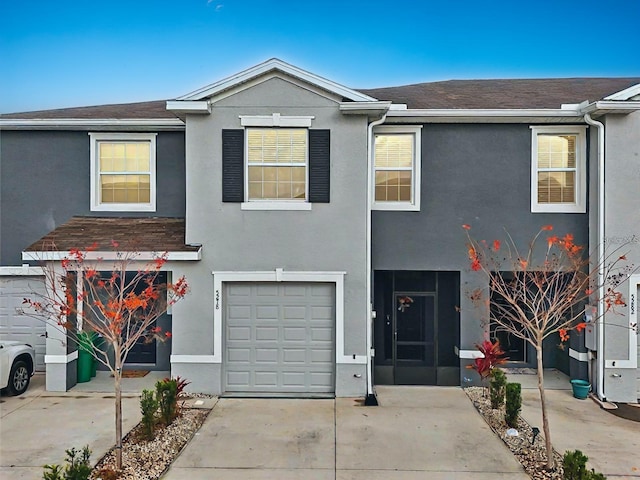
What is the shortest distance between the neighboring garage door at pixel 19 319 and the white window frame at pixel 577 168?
36.7ft

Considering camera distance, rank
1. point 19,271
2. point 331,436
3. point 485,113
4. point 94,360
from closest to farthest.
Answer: point 331,436, point 485,113, point 94,360, point 19,271

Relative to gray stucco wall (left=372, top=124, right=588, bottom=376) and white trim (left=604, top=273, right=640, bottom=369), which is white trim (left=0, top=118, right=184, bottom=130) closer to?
gray stucco wall (left=372, top=124, right=588, bottom=376)

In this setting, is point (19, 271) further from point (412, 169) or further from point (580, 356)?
point (580, 356)

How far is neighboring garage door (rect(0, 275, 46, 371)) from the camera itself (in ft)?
37.1

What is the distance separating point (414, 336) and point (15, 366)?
8.38 meters

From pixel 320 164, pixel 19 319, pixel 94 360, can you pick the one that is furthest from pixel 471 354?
pixel 19 319

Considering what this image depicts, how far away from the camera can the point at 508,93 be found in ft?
42.2

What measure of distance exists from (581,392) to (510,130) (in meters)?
5.59

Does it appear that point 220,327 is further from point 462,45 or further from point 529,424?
point 462,45

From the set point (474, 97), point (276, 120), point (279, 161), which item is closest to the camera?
point (276, 120)

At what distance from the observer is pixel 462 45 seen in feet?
72.6

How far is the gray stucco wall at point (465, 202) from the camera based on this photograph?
35.0 ft

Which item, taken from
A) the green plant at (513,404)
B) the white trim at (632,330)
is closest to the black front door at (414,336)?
the green plant at (513,404)

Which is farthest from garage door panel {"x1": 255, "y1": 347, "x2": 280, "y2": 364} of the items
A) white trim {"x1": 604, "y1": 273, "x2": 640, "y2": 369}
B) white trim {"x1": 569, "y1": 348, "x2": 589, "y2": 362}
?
white trim {"x1": 604, "y1": 273, "x2": 640, "y2": 369}
